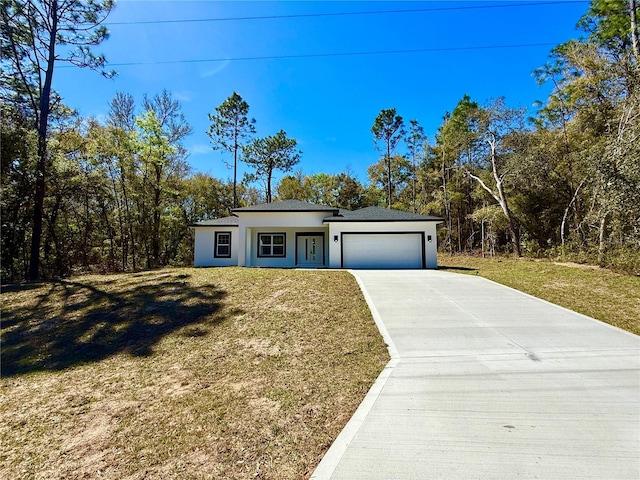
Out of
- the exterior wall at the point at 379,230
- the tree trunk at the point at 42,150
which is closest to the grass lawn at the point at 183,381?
the tree trunk at the point at 42,150

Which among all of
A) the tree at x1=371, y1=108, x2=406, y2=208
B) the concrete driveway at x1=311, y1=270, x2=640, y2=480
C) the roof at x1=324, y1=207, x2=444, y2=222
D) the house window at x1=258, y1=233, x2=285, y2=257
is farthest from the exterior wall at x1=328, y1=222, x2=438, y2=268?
the tree at x1=371, y1=108, x2=406, y2=208

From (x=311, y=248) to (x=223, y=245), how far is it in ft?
15.8

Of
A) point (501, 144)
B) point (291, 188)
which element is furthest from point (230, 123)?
point (501, 144)

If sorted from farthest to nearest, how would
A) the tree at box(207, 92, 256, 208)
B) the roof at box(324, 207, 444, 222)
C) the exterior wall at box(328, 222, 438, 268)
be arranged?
1. the tree at box(207, 92, 256, 208)
2. the exterior wall at box(328, 222, 438, 268)
3. the roof at box(324, 207, 444, 222)

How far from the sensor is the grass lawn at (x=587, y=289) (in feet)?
21.7

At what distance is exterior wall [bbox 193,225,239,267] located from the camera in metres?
16.6

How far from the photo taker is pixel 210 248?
657 inches

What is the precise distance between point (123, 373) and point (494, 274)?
12064 mm

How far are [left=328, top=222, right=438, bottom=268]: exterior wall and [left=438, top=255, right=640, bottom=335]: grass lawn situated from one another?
9.20 ft

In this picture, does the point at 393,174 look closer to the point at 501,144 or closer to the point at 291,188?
the point at 291,188

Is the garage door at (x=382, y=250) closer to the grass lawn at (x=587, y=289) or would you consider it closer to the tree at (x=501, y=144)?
the grass lawn at (x=587, y=289)

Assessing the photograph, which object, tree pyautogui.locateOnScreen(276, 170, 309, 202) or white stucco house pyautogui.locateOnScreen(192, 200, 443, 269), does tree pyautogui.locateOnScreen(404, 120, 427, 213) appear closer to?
tree pyautogui.locateOnScreen(276, 170, 309, 202)

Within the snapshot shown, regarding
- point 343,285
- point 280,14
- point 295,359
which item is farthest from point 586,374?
point 280,14

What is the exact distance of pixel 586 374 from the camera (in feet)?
13.0
